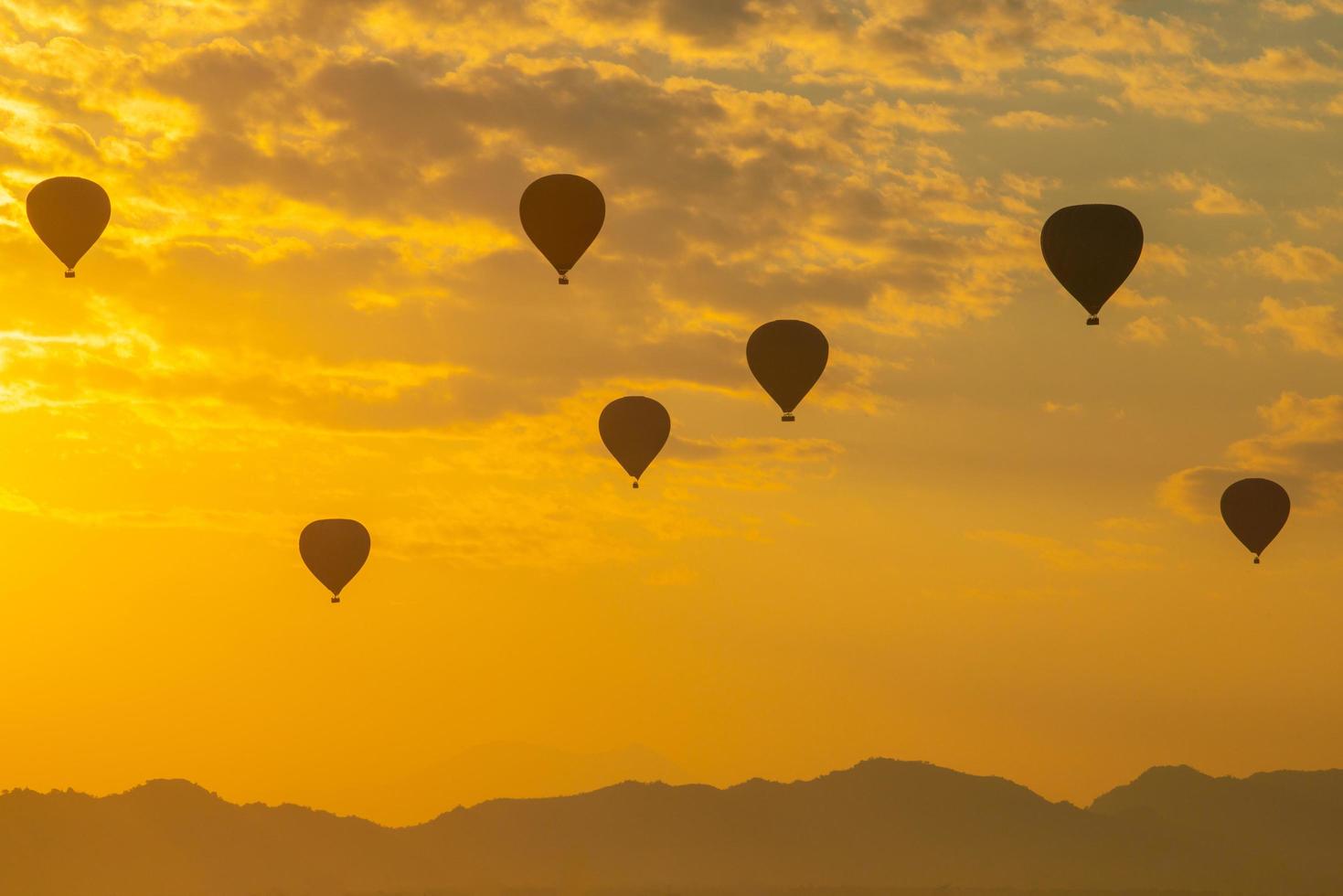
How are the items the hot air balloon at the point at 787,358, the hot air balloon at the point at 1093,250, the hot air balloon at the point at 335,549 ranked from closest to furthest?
1. the hot air balloon at the point at 1093,250
2. the hot air balloon at the point at 787,358
3. the hot air balloon at the point at 335,549

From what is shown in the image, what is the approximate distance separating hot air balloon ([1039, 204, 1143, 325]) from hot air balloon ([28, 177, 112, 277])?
148 feet

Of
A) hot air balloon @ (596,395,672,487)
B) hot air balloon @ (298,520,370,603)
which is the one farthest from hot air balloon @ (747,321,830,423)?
hot air balloon @ (298,520,370,603)

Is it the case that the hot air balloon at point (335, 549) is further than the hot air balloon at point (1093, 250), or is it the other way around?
the hot air balloon at point (335, 549)

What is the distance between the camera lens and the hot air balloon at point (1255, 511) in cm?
11244

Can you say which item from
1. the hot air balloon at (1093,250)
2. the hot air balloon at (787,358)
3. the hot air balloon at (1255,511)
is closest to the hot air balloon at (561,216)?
the hot air balloon at (787,358)

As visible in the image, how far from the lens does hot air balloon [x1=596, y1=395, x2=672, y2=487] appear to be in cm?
10881

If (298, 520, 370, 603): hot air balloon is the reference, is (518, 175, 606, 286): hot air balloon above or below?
above

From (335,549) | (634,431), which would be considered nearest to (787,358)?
(634,431)

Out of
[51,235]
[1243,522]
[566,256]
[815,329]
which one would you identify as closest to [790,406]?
[815,329]

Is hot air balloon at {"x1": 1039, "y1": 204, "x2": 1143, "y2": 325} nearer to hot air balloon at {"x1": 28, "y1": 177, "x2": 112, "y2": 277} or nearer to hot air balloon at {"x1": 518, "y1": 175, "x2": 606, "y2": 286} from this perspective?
hot air balloon at {"x1": 518, "y1": 175, "x2": 606, "y2": 286}

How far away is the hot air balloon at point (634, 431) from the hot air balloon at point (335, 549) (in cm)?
1512

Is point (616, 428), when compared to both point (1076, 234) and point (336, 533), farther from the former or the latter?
point (1076, 234)

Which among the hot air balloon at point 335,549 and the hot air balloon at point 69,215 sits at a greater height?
the hot air balloon at point 69,215

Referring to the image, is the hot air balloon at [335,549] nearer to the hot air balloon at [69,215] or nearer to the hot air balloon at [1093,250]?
the hot air balloon at [69,215]
